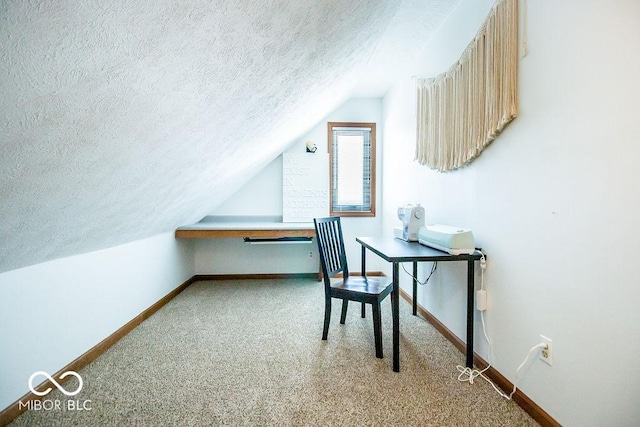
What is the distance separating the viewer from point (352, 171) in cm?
409

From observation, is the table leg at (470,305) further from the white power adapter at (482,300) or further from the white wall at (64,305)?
the white wall at (64,305)

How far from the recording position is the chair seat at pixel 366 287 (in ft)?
6.61

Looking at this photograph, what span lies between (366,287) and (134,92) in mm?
1761

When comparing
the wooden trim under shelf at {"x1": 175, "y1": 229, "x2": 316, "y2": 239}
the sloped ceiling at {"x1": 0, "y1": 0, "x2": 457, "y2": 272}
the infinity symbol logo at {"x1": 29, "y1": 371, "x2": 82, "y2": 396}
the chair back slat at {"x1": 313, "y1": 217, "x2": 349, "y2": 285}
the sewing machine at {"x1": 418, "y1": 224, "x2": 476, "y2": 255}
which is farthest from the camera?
the wooden trim under shelf at {"x1": 175, "y1": 229, "x2": 316, "y2": 239}

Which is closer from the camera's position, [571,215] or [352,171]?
[571,215]

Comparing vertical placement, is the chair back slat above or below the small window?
below

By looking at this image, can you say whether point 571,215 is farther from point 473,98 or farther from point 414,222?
point 414,222

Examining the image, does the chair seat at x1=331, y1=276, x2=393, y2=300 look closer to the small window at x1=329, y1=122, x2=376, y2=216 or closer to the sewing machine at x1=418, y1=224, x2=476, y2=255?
the sewing machine at x1=418, y1=224, x2=476, y2=255

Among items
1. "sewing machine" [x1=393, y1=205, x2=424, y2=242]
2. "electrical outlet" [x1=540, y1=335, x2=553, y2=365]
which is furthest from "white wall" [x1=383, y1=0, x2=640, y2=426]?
"sewing machine" [x1=393, y1=205, x2=424, y2=242]

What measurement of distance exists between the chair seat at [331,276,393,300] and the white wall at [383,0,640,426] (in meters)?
0.64

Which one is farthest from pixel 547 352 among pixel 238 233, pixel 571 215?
pixel 238 233

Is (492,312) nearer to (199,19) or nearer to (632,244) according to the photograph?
(632,244)

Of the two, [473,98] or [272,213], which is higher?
[473,98]

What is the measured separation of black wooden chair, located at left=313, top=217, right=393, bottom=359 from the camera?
199 centimetres
